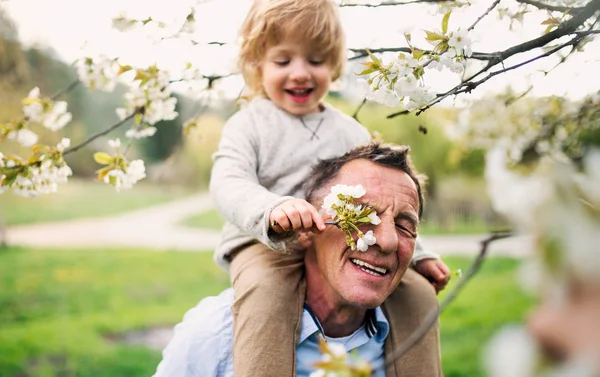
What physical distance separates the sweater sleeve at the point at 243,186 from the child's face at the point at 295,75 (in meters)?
0.14

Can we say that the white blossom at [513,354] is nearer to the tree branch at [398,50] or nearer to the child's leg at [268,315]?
the tree branch at [398,50]

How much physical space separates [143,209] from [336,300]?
2097cm

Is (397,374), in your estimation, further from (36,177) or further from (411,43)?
(36,177)

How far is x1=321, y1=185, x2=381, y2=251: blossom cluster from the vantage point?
4.79 ft

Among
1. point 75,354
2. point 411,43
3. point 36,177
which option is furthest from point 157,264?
point 411,43

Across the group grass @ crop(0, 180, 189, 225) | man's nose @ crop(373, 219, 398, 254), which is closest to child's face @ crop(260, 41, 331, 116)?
man's nose @ crop(373, 219, 398, 254)

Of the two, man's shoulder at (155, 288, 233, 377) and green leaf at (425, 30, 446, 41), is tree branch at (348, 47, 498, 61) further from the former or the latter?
man's shoulder at (155, 288, 233, 377)

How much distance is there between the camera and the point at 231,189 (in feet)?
5.79

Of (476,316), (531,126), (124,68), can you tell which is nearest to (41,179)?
(124,68)

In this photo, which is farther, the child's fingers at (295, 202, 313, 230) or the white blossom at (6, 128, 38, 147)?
the white blossom at (6, 128, 38, 147)

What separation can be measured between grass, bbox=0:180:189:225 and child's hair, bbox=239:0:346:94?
35.8 feet

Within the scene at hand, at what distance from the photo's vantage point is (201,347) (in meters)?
1.77

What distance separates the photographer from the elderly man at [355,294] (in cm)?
164

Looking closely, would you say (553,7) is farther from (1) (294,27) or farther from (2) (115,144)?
(2) (115,144)
